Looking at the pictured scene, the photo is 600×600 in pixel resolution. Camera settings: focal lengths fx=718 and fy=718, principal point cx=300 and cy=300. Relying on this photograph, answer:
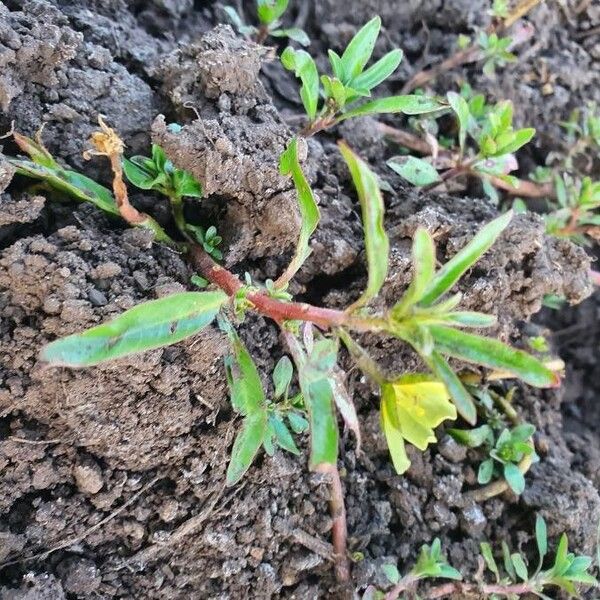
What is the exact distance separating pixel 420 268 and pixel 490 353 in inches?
7.1

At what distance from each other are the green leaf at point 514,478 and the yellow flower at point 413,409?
636 millimetres

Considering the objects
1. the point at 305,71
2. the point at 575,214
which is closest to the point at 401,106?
the point at 305,71

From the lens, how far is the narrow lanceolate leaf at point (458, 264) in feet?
3.98

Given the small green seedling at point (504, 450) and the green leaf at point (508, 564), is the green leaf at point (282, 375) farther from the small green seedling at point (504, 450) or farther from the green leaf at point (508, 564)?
the green leaf at point (508, 564)

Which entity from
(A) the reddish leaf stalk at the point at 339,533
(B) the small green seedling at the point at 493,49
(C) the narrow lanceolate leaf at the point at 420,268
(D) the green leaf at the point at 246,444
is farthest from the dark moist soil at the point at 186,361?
(B) the small green seedling at the point at 493,49

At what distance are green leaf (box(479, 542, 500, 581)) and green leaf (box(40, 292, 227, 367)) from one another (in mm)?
939

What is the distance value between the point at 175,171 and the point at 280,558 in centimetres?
89

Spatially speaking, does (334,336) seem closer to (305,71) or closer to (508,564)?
(305,71)

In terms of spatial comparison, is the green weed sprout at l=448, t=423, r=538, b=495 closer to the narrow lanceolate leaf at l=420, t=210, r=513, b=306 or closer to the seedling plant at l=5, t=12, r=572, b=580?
the seedling plant at l=5, t=12, r=572, b=580

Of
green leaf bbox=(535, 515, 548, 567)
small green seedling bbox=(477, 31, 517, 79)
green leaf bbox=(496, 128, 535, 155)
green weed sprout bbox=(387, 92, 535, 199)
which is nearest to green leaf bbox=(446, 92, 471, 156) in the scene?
green weed sprout bbox=(387, 92, 535, 199)

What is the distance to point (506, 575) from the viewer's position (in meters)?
1.76

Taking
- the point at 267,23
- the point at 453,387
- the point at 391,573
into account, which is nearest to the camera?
the point at 453,387

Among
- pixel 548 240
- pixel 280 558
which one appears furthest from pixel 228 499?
pixel 548 240

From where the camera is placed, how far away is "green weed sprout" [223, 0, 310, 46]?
1910 mm
